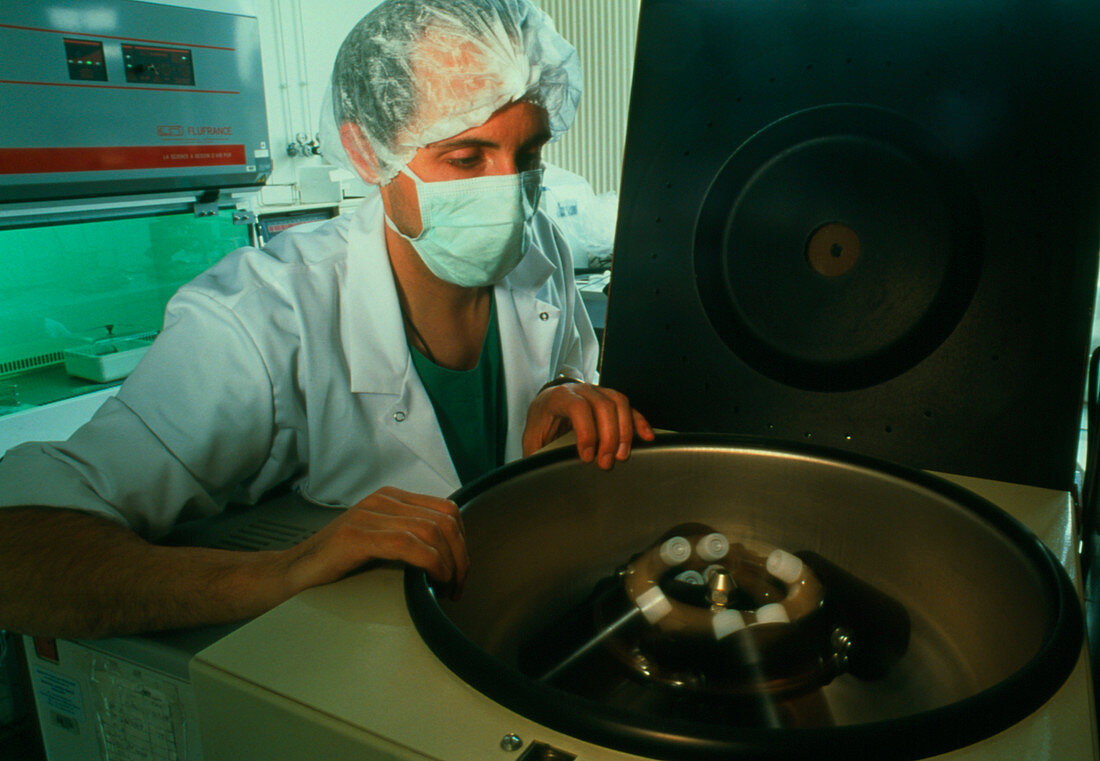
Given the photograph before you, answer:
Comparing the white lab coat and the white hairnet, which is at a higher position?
the white hairnet

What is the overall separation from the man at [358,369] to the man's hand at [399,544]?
6cm

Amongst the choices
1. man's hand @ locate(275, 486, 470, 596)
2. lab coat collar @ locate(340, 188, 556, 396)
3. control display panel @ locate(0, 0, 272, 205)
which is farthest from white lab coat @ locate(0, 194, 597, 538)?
control display panel @ locate(0, 0, 272, 205)

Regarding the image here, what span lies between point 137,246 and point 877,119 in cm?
227

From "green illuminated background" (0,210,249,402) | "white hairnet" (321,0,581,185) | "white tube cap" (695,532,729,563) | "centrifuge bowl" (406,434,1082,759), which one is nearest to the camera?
"centrifuge bowl" (406,434,1082,759)

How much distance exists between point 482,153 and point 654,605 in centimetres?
74

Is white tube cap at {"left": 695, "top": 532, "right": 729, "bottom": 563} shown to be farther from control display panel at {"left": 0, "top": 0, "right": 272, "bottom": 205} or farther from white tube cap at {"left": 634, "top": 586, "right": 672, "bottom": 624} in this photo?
control display panel at {"left": 0, "top": 0, "right": 272, "bottom": 205}

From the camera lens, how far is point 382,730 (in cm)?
38

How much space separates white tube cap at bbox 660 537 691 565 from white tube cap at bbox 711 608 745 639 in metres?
0.09

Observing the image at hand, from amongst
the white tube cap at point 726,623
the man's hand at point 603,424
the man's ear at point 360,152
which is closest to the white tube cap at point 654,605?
the white tube cap at point 726,623

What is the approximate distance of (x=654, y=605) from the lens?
0.58 meters

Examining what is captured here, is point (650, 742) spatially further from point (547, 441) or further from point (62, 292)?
point (62, 292)

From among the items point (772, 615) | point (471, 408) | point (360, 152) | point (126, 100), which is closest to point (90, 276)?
point (126, 100)

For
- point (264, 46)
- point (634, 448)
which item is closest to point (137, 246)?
point (264, 46)

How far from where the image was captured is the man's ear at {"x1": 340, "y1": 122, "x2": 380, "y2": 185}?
1.18 metres
